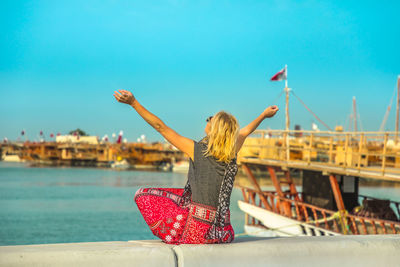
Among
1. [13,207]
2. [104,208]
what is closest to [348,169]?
[104,208]

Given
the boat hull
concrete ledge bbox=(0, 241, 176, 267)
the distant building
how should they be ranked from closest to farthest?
1. concrete ledge bbox=(0, 241, 176, 267)
2. the boat hull
3. the distant building

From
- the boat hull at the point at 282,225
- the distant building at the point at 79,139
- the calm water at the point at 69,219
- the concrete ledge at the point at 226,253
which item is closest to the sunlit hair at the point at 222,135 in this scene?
the concrete ledge at the point at 226,253

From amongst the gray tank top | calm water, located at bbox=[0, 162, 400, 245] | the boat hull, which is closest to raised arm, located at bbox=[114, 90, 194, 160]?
the gray tank top

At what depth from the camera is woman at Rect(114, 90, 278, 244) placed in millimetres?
4004

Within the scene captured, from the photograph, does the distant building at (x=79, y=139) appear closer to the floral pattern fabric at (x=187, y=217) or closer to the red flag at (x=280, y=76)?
the red flag at (x=280, y=76)

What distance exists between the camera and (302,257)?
378cm

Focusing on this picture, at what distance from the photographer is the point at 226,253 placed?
3.66m

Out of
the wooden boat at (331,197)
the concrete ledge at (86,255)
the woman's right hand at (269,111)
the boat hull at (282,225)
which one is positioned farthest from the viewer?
the boat hull at (282,225)

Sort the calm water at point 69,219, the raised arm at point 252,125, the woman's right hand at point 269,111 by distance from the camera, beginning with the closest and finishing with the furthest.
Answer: the raised arm at point 252,125, the woman's right hand at point 269,111, the calm water at point 69,219

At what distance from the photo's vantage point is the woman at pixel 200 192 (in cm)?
400

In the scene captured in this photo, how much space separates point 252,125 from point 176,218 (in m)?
1.02

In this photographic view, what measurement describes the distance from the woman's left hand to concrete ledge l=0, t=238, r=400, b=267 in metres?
1.01

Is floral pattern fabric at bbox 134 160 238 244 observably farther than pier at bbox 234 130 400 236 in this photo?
No

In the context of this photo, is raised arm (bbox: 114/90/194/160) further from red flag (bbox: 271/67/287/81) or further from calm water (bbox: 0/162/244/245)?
red flag (bbox: 271/67/287/81)
